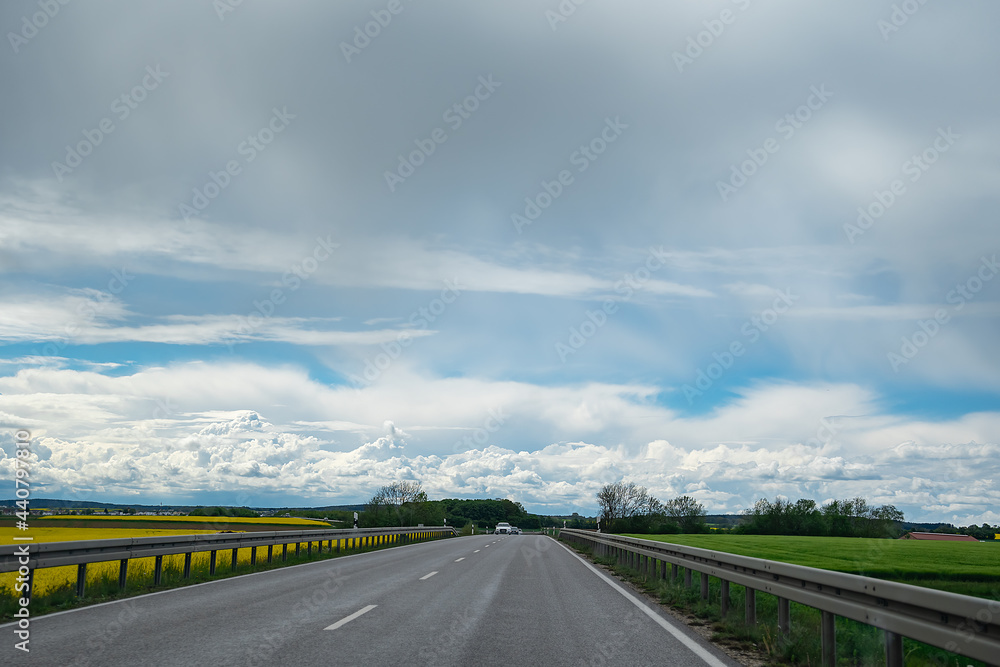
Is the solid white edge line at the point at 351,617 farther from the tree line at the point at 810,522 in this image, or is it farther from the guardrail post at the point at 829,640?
the tree line at the point at 810,522

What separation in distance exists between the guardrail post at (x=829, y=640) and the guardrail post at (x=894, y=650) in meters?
1.05

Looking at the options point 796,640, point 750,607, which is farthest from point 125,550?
point 796,640

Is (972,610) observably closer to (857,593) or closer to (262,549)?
(857,593)

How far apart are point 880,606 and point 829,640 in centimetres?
109

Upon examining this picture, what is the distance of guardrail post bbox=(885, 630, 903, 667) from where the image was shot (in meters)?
5.45

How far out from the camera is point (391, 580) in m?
15.3

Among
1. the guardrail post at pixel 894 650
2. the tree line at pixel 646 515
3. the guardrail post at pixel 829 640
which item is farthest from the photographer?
the tree line at pixel 646 515

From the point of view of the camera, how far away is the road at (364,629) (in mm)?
7152

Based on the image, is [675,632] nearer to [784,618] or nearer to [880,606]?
[784,618]

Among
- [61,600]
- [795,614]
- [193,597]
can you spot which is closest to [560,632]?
[795,614]

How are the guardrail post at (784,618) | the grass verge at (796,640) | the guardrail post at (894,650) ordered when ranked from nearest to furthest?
1. the guardrail post at (894,650)
2. the grass verge at (796,640)
3. the guardrail post at (784,618)

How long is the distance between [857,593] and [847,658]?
156 centimetres

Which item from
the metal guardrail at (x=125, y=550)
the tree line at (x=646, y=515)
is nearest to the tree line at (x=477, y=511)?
the tree line at (x=646, y=515)

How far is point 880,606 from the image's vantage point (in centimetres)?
573
